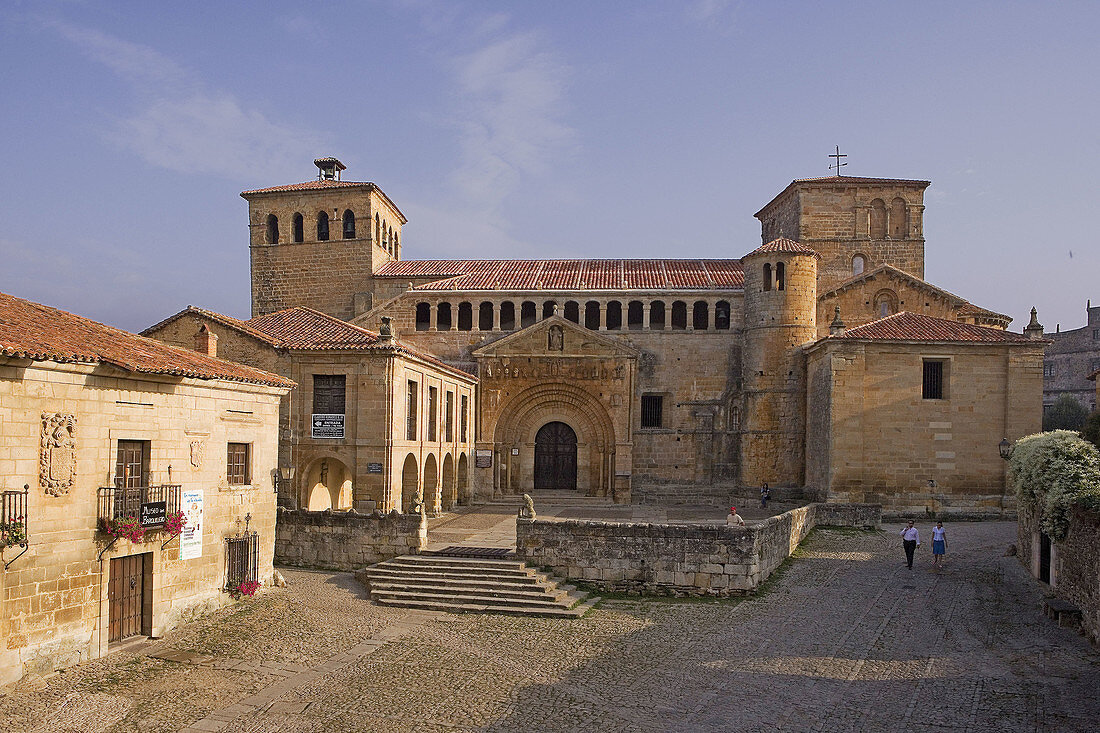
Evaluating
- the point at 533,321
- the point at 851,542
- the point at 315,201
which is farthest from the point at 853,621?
the point at 315,201

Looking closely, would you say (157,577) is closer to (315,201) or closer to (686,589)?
(686,589)

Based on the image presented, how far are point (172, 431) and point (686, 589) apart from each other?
35.5ft

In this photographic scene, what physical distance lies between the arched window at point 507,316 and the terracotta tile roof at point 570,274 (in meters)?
Answer: 0.75

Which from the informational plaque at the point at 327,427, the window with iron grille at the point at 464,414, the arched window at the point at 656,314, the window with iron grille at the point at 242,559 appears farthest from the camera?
the arched window at the point at 656,314

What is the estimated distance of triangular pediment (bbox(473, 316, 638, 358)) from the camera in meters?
32.7

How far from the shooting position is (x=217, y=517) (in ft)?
54.0

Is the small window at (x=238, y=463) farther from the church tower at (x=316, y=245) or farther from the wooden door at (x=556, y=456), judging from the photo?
the church tower at (x=316, y=245)

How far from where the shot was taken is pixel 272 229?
3781 cm

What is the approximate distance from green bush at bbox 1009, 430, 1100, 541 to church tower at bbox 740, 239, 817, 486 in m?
12.2

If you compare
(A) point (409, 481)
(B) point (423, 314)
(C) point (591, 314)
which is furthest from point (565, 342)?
(A) point (409, 481)

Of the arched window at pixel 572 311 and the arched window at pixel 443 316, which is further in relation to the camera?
the arched window at pixel 572 311

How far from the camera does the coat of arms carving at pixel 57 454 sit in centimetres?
1248

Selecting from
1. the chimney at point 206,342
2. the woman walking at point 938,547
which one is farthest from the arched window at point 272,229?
the woman walking at point 938,547

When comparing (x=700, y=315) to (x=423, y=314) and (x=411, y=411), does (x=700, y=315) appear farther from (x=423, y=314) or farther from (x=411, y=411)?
(x=411, y=411)
